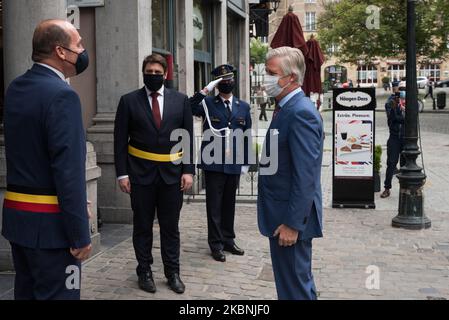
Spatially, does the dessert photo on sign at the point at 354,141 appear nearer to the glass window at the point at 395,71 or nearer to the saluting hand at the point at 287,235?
the saluting hand at the point at 287,235

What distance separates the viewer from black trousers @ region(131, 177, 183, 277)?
541 cm

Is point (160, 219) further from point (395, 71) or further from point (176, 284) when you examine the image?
point (395, 71)

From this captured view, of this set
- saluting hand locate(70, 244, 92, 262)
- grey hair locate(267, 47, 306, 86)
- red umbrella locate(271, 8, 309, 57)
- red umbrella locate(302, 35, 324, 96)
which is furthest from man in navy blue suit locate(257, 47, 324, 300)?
red umbrella locate(302, 35, 324, 96)

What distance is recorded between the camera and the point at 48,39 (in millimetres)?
3240

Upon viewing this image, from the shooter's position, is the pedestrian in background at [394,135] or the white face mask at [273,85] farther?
the pedestrian in background at [394,135]

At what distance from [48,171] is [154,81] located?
229cm

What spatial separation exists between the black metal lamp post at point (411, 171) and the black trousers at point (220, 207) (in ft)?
8.92

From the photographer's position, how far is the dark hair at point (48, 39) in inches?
128

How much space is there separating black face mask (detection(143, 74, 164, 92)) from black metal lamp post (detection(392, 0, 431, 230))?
14.2 feet

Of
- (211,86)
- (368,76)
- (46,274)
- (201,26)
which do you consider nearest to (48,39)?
(46,274)

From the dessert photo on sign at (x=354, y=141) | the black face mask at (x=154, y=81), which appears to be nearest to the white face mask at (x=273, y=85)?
the black face mask at (x=154, y=81)

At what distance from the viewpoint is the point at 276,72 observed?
3.83 m
